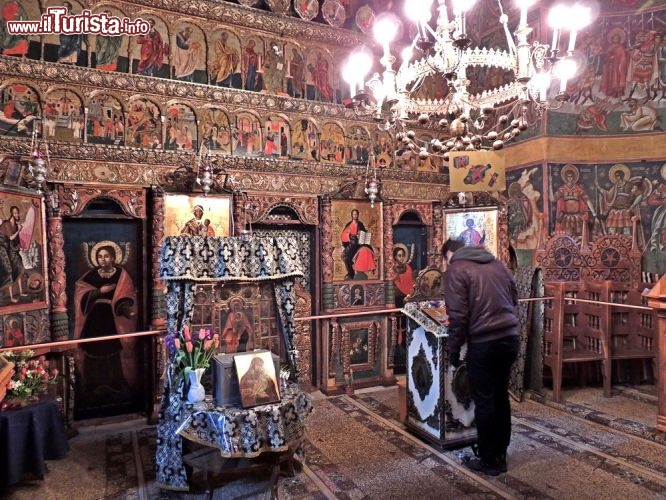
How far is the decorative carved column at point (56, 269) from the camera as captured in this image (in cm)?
558

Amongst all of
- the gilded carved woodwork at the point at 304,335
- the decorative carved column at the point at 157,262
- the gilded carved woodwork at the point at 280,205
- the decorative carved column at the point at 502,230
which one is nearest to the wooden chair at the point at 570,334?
the decorative carved column at the point at 502,230

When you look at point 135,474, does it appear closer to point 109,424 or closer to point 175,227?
point 109,424

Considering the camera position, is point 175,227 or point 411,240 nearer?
point 175,227

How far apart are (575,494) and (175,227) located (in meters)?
5.42

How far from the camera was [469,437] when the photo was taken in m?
4.95

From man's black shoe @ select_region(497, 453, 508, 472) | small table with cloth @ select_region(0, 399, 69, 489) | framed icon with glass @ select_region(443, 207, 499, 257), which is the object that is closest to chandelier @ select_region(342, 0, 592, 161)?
man's black shoe @ select_region(497, 453, 508, 472)

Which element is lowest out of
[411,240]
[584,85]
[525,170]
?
[411,240]

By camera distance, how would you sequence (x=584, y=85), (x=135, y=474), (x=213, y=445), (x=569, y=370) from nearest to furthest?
(x=213, y=445), (x=135, y=474), (x=569, y=370), (x=584, y=85)

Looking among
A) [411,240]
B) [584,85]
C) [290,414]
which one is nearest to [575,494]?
[290,414]

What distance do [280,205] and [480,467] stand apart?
444 cm

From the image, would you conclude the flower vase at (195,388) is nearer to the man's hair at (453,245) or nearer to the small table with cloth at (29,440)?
the small table with cloth at (29,440)

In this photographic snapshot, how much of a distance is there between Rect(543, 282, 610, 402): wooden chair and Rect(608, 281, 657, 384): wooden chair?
28cm

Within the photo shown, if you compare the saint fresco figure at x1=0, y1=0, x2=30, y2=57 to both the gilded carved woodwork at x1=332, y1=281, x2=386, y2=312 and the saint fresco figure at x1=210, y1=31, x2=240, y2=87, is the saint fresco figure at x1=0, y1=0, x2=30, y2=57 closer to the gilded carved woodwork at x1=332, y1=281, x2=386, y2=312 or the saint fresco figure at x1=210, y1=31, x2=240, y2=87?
the saint fresco figure at x1=210, y1=31, x2=240, y2=87

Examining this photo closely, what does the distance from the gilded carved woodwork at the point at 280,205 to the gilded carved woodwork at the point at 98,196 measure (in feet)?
4.80
